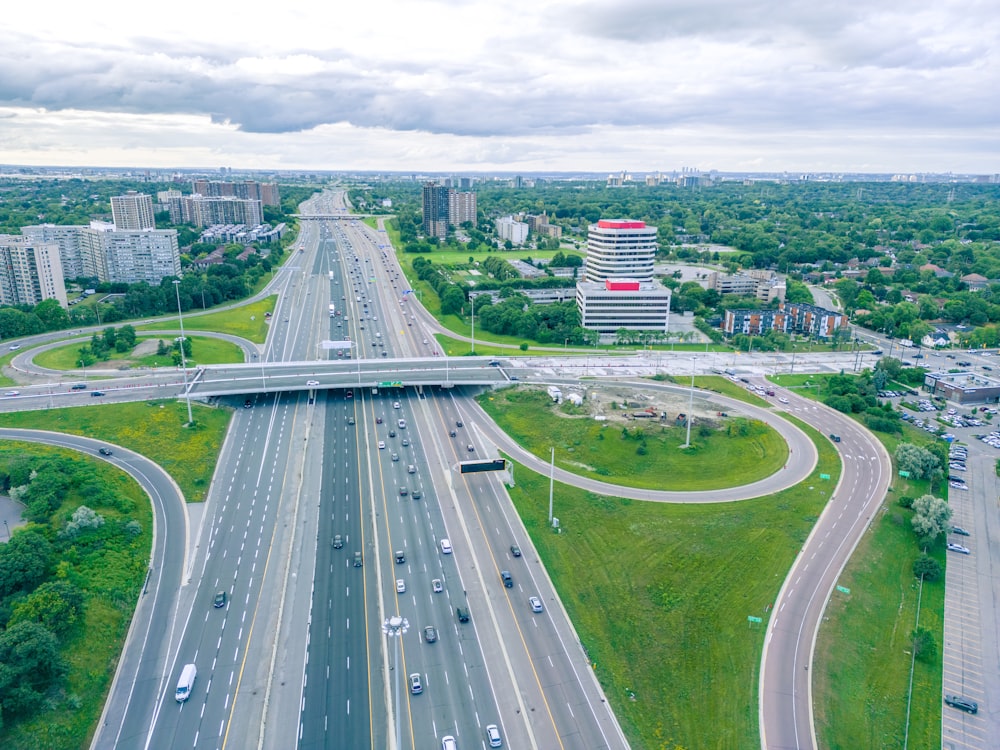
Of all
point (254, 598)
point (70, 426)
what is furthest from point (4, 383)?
point (254, 598)

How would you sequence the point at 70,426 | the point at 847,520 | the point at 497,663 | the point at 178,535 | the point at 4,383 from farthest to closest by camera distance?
the point at 4,383, the point at 70,426, the point at 847,520, the point at 178,535, the point at 497,663

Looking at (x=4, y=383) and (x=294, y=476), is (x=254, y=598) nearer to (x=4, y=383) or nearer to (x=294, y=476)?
(x=294, y=476)

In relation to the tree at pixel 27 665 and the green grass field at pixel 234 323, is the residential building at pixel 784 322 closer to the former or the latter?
the green grass field at pixel 234 323

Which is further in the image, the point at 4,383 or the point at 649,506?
the point at 4,383

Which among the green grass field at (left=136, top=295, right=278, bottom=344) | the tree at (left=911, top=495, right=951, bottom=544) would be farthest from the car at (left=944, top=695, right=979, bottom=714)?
the green grass field at (left=136, top=295, right=278, bottom=344)

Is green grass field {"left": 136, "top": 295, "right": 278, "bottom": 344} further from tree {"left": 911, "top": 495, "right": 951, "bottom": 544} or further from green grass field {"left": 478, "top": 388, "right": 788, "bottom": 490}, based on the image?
tree {"left": 911, "top": 495, "right": 951, "bottom": 544}

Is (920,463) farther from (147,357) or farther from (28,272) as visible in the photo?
(28,272)

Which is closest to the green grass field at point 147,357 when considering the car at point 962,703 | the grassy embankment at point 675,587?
the grassy embankment at point 675,587

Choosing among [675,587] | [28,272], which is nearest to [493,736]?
[675,587]
